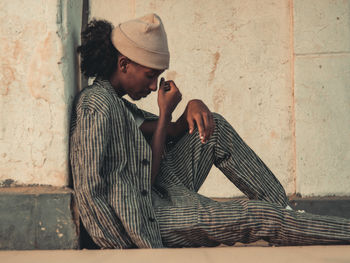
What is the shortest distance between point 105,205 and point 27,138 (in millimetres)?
529

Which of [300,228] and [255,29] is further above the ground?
[255,29]

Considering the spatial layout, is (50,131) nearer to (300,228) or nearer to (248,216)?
(248,216)

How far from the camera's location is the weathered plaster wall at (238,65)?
4.74m

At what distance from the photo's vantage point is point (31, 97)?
284 cm

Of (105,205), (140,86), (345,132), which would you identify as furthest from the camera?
(345,132)

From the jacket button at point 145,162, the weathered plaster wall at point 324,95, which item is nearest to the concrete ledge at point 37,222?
the jacket button at point 145,162

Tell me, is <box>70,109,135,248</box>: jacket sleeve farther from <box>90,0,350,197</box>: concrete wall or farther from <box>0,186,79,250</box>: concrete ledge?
<box>90,0,350,197</box>: concrete wall

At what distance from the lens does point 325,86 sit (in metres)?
4.64

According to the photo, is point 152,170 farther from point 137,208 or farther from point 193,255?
point 193,255

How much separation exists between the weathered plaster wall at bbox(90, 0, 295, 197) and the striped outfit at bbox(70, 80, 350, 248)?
6.21 feet

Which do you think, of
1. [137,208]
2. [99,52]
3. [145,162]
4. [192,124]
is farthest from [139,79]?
[137,208]

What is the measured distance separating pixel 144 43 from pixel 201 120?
1.62ft

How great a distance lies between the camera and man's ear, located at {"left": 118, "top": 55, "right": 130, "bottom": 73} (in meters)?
3.08

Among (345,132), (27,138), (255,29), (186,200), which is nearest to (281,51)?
(255,29)
